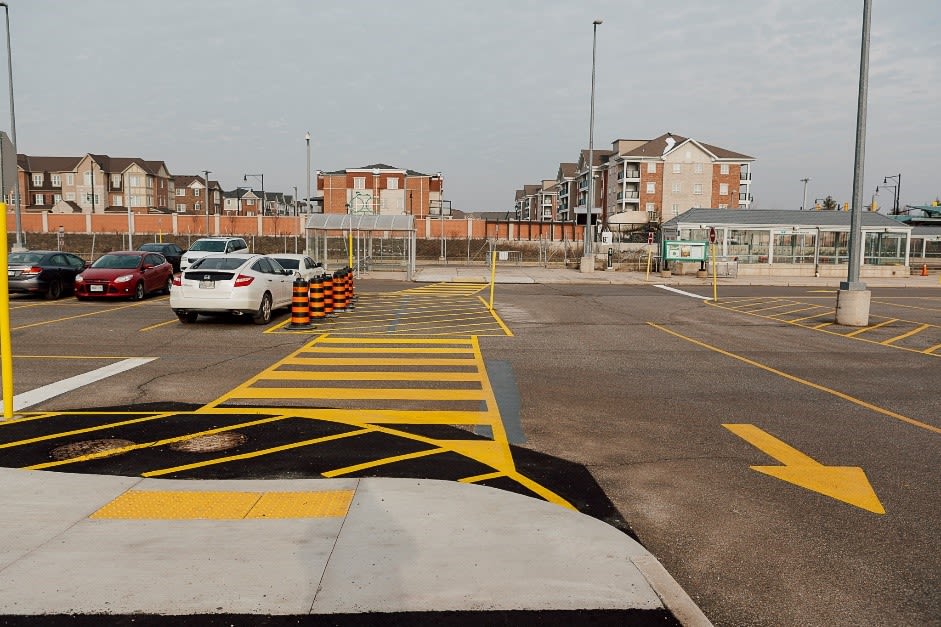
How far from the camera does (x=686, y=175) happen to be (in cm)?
8662

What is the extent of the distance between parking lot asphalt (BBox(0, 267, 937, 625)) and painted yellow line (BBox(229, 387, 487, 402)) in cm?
122

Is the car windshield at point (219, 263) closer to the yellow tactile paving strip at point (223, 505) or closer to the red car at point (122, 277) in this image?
the red car at point (122, 277)

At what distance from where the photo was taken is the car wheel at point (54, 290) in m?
22.0

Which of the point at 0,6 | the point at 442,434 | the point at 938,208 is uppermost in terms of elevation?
the point at 0,6

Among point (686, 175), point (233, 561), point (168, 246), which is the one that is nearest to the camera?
point (233, 561)

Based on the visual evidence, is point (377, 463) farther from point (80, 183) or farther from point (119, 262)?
point (80, 183)

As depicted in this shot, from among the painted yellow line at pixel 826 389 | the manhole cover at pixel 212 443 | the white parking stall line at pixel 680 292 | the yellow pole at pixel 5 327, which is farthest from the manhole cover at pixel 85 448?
the white parking stall line at pixel 680 292

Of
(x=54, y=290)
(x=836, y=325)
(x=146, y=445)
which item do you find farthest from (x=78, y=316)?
(x=836, y=325)

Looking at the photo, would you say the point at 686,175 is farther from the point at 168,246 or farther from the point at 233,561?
the point at 233,561

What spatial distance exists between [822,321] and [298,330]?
14079 millimetres

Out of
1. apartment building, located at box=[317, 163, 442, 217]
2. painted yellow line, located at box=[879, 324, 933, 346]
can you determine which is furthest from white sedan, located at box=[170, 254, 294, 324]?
apartment building, located at box=[317, 163, 442, 217]

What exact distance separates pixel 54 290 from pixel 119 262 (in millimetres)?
2025

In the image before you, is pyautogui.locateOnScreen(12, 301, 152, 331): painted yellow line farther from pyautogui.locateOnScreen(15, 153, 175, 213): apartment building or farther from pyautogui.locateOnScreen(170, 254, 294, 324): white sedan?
pyautogui.locateOnScreen(15, 153, 175, 213): apartment building

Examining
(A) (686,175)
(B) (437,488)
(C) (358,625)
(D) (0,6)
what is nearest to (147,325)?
(B) (437,488)
